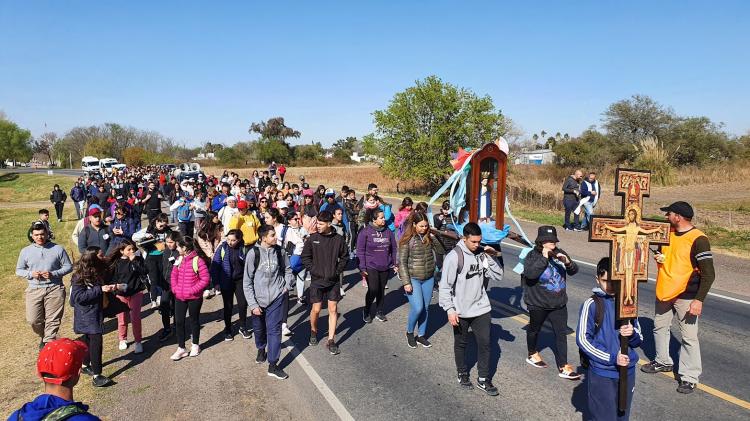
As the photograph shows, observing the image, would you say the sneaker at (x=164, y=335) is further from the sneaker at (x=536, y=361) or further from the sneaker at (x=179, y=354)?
the sneaker at (x=536, y=361)

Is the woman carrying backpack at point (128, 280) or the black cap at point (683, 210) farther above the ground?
the black cap at point (683, 210)

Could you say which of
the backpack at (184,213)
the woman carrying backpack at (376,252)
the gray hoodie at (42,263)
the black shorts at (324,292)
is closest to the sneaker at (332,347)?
the black shorts at (324,292)

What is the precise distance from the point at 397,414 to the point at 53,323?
485 centimetres

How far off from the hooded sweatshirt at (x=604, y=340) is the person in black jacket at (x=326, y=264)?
336 centimetres

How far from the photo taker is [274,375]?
19.0 ft

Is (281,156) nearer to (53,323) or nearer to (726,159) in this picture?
(726,159)

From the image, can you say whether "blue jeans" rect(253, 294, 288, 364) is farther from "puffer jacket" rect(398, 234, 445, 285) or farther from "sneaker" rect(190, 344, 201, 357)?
"puffer jacket" rect(398, 234, 445, 285)

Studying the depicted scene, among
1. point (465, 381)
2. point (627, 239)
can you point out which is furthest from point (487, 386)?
point (627, 239)

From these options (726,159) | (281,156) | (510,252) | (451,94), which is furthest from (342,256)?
(281,156)

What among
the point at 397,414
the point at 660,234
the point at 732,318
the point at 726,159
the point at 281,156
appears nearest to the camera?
the point at 660,234

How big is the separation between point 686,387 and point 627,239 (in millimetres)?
2604

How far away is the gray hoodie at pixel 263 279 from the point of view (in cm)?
583

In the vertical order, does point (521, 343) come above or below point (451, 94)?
below

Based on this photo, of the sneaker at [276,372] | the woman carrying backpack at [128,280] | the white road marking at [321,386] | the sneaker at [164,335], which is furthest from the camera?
the sneaker at [164,335]
